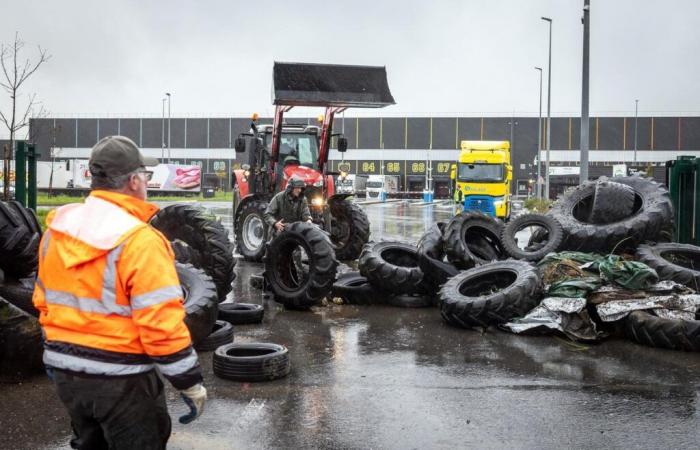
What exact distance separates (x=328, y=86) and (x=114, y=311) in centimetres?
1270

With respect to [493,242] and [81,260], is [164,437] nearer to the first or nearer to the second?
[81,260]

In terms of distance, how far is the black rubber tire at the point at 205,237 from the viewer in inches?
386

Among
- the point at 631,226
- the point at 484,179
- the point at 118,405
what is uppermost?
the point at 484,179

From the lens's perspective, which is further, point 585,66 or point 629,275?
point 585,66

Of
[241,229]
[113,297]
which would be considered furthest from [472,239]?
[113,297]

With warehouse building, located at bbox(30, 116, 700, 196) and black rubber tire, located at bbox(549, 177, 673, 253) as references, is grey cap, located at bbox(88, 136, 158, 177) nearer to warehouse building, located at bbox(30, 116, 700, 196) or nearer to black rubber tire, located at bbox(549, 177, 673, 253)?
black rubber tire, located at bbox(549, 177, 673, 253)

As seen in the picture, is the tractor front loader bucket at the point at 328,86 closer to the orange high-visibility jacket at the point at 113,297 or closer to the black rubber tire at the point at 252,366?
the black rubber tire at the point at 252,366

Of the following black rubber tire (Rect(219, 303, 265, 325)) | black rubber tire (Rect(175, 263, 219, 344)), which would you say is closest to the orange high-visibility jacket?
black rubber tire (Rect(175, 263, 219, 344))

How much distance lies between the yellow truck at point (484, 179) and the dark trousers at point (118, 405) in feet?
81.9

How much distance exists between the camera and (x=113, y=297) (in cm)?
285

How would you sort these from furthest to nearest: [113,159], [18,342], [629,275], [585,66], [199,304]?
1. [585,66]
2. [629,275]
3. [199,304]
4. [18,342]
5. [113,159]

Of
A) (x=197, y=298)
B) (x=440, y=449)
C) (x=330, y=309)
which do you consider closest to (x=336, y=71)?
(x=330, y=309)

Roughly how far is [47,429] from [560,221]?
962cm

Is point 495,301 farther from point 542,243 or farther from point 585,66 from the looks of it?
point 585,66
